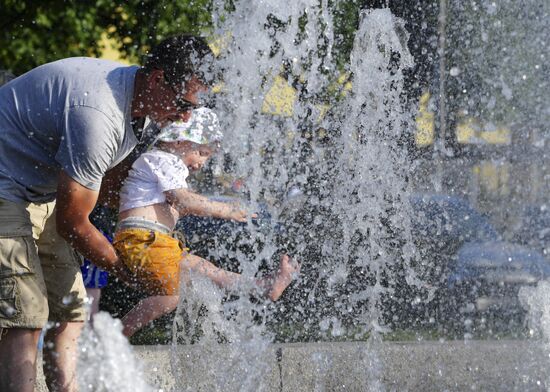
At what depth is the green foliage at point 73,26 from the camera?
14.0m

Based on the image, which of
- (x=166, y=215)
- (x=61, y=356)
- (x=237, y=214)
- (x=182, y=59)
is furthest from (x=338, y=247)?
(x=182, y=59)

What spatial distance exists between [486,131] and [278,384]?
32.8 feet

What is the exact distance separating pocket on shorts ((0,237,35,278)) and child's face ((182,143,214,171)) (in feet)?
4.10

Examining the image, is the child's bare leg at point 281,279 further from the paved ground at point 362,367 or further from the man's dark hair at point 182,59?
the man's dark hair at point 182,59

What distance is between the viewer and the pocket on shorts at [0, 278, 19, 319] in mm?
3777

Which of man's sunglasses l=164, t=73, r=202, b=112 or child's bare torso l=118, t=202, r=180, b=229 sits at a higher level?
man's sunglasses l=164, t=73, r=202, b=112

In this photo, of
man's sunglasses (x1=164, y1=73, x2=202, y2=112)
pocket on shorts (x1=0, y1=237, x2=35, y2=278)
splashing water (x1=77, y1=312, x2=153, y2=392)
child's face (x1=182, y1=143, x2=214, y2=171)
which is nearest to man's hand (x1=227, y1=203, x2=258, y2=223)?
child's face (x1=182, y1=143, x2=214, y2=171)

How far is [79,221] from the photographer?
3.68 metres

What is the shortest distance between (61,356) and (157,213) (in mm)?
840

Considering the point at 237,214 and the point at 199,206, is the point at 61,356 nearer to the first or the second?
the point at 199,206

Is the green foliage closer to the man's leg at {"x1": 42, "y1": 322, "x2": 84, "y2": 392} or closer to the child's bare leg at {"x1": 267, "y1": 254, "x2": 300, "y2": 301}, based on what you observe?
the child's bare leg at {"x1": 267, "y1": 254, "x2": 300, "y2": 301}

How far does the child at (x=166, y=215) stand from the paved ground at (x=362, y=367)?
1.00 ft

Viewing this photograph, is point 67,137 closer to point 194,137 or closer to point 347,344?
point 194,137

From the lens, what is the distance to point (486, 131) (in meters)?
14.4
